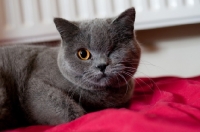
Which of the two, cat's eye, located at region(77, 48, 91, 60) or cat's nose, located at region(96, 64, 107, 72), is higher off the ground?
cat's eye, located at region(77, 48, 91, 60)

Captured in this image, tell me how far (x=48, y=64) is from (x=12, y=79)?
0.14 metres

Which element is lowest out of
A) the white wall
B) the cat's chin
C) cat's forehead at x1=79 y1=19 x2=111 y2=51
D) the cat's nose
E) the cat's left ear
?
the white wall

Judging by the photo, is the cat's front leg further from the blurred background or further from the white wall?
the white wall

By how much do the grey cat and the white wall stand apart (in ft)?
2.17

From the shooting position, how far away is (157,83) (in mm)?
1308

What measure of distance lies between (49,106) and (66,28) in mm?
267

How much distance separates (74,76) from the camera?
0.94m

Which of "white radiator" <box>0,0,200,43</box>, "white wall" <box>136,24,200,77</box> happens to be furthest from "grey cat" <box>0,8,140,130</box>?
"white wall" <box>136,24,200,77</box>

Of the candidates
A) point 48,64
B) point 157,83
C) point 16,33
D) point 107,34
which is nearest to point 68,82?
point 48,64

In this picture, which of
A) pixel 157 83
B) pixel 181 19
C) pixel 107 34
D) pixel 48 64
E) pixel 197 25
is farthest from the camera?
pixel 197 25

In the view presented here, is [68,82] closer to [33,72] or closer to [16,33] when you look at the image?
[33,72]

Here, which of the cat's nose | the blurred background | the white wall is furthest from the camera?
the white wall

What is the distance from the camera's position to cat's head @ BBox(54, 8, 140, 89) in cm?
88

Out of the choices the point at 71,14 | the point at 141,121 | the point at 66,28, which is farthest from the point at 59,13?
the point at 141,121
